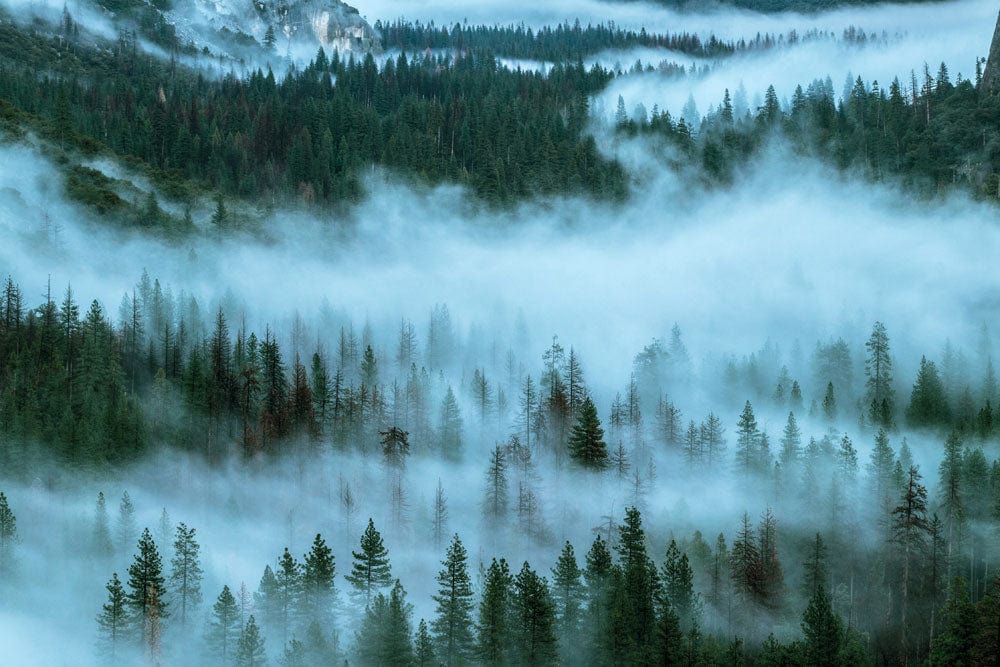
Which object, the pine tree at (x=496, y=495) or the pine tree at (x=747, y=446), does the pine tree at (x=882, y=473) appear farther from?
the pine tree at (x=496, y=495)

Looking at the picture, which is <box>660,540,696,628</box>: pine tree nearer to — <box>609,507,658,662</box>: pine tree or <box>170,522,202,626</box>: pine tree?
<box>609,507,658,662</box>: pine tree

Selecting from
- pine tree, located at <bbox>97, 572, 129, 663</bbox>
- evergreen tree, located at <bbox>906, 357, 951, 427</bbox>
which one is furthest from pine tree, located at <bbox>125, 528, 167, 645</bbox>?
evergreen tree, located at <bbox>906, 357, 951, 427</bbox>

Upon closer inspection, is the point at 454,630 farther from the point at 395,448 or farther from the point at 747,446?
the point at 747,446

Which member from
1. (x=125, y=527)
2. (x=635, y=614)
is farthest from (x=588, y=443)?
(x=125, y=527)

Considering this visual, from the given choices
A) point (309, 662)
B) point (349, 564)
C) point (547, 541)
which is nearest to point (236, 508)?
point (349, 564)

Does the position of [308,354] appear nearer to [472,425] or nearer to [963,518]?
[472,425]

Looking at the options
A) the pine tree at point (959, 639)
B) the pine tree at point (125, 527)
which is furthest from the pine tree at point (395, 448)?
the pine tree at point (959, 639)
